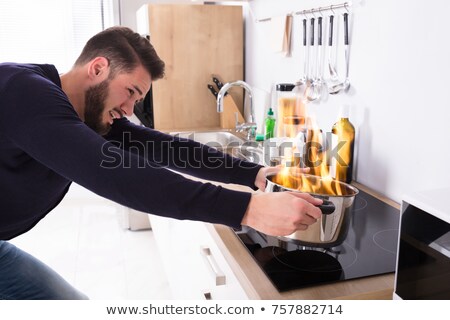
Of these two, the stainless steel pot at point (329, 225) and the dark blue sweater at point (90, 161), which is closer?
the dark blue sweater at point (90, 161)

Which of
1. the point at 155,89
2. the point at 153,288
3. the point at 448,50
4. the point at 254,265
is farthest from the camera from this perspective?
the point at 155,89

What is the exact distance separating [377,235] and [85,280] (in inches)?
69.2

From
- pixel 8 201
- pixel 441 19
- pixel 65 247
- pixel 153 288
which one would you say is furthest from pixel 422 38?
pixel 65 247

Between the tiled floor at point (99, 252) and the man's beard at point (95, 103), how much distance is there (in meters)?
1.27

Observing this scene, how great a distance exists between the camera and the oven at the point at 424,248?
2.56ft

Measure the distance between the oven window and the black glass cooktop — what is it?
13cm

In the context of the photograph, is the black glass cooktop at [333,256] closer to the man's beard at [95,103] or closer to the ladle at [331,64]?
the man's beard at [95,103]

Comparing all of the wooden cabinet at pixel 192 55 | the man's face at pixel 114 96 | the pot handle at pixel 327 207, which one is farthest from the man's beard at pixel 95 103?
the wooden cabinet at pixel 192 55

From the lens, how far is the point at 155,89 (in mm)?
2746

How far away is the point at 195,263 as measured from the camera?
1488 millimetres

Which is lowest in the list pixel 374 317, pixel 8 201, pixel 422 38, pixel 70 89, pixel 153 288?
pixel 153 288

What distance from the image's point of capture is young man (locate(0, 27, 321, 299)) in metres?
0.83

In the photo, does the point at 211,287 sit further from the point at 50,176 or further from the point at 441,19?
the point at 441,19

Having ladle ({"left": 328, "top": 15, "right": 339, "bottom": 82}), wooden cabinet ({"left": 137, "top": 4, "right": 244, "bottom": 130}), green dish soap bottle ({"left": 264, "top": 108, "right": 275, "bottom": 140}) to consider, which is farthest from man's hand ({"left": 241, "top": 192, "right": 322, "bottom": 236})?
wooden cabinet ({"left": 137, "top": 4, "right": 244, "bottom": 130})
